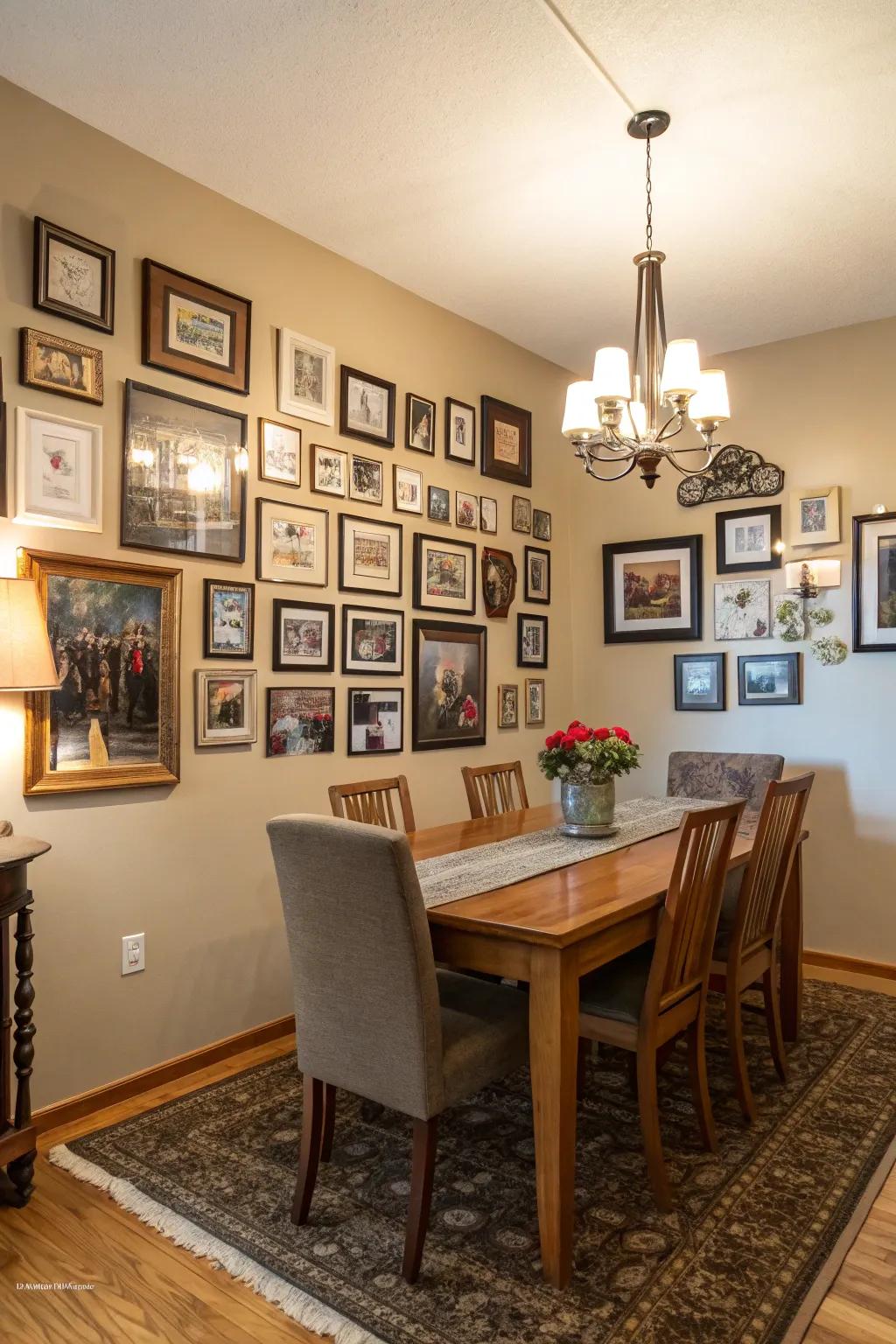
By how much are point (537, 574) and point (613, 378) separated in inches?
82.9

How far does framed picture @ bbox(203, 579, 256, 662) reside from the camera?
299 centimetres

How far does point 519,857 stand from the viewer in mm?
2545

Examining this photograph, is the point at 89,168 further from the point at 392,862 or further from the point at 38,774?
the point at 392,862

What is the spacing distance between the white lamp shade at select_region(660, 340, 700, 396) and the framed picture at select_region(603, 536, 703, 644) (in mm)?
1986

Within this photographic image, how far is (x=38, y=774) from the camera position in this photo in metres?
2.49

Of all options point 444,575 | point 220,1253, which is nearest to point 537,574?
point 444,575

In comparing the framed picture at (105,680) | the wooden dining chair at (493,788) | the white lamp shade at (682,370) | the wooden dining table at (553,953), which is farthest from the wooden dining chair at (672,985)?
the framed picture at (105,680)

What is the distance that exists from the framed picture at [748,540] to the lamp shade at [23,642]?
3.21 metres

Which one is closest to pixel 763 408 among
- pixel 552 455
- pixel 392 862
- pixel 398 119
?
pixel 552 455

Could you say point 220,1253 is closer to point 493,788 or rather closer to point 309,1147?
point 309,1147

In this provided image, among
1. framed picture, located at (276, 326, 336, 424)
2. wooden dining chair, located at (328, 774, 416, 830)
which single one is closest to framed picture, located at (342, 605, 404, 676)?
wooden dining chair, located at (328, 774, 416, 830)

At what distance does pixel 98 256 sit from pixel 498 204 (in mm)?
1350

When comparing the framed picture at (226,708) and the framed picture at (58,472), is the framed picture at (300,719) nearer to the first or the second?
the framed picture at (226,708)

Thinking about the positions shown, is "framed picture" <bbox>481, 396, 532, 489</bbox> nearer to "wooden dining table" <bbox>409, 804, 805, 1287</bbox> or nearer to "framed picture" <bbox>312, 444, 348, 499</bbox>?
"framed picture" <bbox>312, 444, 348, 499</bbox>
